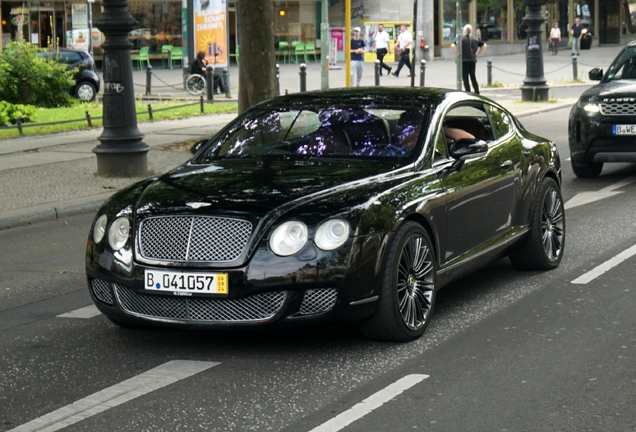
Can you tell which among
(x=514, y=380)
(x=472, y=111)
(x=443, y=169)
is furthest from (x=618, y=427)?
(x=472, y=111)

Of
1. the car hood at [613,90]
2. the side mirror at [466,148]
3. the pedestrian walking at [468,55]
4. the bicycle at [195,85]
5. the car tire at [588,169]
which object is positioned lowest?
the car tire at [588,169]

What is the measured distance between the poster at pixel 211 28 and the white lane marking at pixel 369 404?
2703 centimetres

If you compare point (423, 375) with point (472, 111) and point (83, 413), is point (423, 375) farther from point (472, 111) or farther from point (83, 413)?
point (472, 111)

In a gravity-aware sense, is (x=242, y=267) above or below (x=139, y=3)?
below

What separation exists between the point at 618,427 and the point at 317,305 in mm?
1731

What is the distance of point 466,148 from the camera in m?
7.14

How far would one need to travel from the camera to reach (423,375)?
569 centimetres

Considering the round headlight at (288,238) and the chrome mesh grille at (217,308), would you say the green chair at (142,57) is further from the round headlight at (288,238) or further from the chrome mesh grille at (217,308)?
the round headlight at (288,238)

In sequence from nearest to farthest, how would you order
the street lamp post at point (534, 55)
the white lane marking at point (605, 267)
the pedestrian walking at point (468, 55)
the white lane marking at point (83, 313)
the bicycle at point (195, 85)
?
the white lane marking at point (83, 313)
the white lane marking at point (605, 267)
the street lamp post at point (534, 55)
the pedestrian walking at point (468, 55)
the bicycle at point (195, 85)

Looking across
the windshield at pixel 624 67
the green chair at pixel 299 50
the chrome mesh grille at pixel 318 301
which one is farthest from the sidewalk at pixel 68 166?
the green chair at pixel 299 50

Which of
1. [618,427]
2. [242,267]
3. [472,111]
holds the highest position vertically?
[472,111]

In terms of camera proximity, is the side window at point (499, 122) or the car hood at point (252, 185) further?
the side window at point (499, 122)

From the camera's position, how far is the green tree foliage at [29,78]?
24.7 metres

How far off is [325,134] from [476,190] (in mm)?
1042
